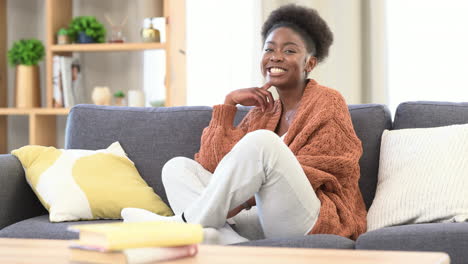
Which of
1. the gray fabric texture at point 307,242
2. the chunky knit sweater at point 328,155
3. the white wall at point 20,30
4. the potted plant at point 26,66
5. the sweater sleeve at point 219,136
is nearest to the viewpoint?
the gray fabric texture at point 307,242

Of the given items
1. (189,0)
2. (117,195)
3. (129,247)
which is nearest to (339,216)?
(117,195)

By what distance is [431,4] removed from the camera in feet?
11.8

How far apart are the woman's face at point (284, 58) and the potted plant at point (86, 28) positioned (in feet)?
5.60

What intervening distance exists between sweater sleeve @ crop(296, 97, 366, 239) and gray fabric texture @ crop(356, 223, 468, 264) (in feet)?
0.44

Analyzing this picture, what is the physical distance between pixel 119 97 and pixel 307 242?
236 cm

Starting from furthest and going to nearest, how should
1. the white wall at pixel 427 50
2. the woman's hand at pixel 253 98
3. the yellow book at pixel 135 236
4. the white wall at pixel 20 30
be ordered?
the white wall at pixel 20 30 < the white wall at pixel 427 50 < the woman's hand at pixel 253 98 < the yellow book at pixel 135 236

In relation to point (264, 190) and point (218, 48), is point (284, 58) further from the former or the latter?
point (218, 48)

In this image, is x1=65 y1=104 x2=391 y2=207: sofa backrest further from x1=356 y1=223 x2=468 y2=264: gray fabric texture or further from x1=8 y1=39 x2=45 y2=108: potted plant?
x1=8 y1=39 x2=45 y2=108: potted plant

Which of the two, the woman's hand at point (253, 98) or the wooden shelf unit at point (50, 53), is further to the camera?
the wooden shelf unit at point (50, 53)

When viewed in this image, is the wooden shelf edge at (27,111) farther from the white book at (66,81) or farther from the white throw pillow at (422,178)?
the white throw pillow at (422,178)

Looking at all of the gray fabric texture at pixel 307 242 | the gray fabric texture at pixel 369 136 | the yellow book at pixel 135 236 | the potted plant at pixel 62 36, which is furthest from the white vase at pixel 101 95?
the yellow book at pixel 135 236

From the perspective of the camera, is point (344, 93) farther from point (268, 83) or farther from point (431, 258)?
point (431, 258)

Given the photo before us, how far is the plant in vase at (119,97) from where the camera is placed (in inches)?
162

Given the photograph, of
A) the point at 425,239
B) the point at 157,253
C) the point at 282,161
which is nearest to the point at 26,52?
the point at 282,161
